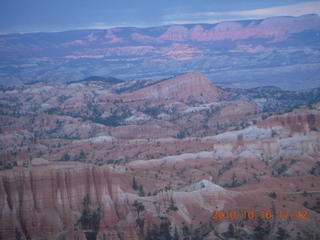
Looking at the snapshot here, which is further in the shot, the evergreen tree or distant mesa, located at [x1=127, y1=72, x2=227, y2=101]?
distant mesa, located at [x1=127, y1=72, x2=227, y2=101]

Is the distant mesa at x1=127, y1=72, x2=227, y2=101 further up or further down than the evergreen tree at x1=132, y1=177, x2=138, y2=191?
further down

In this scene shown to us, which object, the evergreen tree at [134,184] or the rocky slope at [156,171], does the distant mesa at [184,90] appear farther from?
the evergreen tree at [134,184]
